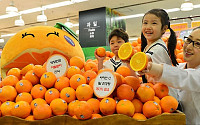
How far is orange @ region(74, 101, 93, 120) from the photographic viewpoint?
95 centimetres

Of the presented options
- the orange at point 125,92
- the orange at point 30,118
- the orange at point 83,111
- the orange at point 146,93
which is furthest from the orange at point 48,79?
the orange at point 146,93

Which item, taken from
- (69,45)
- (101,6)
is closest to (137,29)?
(101,6)

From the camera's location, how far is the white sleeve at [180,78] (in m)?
1.00

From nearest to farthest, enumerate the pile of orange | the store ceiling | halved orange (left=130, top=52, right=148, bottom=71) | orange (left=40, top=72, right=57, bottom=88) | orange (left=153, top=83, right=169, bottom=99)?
halved orange (left=130, top=52, right=148, bottom=71), the pile of orange, orange (left=153, top=83, right=169, bottom=99), orange (left=40, top=72, right=57, bottom=88), the store ceiling

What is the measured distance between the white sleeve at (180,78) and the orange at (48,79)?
648mm

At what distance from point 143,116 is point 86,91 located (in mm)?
329

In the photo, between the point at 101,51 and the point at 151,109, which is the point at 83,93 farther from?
the point at 101,51

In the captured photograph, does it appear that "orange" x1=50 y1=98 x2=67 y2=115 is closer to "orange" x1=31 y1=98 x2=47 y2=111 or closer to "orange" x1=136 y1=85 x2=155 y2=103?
"orange" x1=31 y1=98 x2=47 y2=111

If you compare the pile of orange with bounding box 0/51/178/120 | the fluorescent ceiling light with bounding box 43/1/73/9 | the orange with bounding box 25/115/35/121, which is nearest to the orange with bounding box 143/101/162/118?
the pile of orange with bounding box 0/51/178/120

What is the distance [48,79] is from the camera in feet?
3.95

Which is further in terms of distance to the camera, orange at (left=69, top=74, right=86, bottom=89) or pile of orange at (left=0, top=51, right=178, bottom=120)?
orange at (left=69, top=74, right=86, bottom=89)

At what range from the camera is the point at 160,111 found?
0.99m

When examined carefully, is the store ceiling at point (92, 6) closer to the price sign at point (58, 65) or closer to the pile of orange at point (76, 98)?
the price sign at point (58, 65)

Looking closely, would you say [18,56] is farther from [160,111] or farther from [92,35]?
[92,35]
